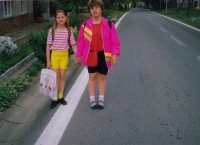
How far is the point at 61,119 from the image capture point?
4.13 m

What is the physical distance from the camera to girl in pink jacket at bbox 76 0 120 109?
4.19m

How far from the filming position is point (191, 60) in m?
8.39

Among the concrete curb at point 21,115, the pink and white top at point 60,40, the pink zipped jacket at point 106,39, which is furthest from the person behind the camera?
the pink and white top at point 60,40

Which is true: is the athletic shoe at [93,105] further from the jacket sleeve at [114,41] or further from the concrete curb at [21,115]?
the jacket sleeve at [114,41]

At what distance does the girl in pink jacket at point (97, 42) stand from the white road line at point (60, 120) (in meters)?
0.71

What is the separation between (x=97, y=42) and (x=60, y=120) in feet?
4.29

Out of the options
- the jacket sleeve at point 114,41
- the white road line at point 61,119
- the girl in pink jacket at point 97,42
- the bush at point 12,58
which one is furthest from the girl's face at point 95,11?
the bush at point 12,58

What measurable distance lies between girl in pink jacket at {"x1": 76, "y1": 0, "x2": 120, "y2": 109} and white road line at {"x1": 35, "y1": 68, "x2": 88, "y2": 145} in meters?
0.71

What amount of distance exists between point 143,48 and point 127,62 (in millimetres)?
2553

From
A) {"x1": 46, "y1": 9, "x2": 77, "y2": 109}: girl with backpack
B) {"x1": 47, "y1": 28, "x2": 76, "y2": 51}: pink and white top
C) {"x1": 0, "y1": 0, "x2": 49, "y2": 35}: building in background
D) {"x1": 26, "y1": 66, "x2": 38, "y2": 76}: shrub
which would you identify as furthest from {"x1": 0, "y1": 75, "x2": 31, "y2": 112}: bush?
{"x1": 0, "y1": 0, "x2": 49, "y2": 35}: building in background

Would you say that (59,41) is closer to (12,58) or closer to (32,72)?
(32,72)

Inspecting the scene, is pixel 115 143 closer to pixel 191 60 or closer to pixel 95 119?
pixel 95 119

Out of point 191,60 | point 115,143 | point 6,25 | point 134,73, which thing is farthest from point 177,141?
point 6,25

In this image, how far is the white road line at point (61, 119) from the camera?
355 centimetres
